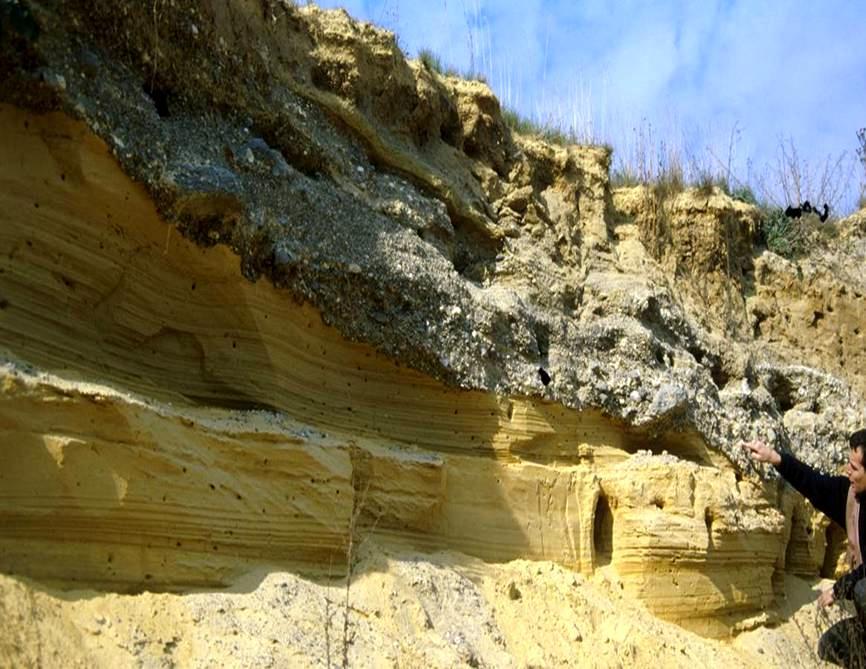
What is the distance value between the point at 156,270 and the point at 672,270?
5.04 metres

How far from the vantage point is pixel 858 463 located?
6258mm

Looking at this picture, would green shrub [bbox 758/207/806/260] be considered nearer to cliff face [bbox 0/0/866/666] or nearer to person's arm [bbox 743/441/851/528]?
cliff face [bbox 0/0/866/666]

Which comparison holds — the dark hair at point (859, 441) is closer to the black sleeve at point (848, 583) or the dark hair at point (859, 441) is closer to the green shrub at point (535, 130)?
the black sleeve at point (848, 583)

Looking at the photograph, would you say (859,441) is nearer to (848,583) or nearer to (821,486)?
(821,486)

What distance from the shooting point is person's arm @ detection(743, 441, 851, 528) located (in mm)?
6574

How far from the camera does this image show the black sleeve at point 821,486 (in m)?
6.57

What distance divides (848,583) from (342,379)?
2.89 m

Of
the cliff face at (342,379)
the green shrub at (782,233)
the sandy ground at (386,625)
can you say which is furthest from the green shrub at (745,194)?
the sandy ground at (386,625)

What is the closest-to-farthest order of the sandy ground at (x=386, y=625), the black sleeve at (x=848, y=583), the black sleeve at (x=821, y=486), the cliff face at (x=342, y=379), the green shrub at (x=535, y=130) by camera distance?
the sandy ground at (x=386, y=625)
the cliff face at (x=342, y=379)
the black sleeve at (x=848, y=583)
the black sleeve at (x=821, y=486)
the green shrub at (x=535, y=130)

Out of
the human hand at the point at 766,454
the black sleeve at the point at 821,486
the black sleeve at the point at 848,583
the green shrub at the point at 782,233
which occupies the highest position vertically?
the green shrub at the point at 782,233

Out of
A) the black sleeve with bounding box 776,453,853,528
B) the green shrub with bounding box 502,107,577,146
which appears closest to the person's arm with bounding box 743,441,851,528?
the black sleeve with bounding box 776,453,853,528

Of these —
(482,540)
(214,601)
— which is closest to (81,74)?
(214,601)

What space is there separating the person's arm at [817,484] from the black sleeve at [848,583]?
50cm

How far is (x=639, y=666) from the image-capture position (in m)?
6.47
